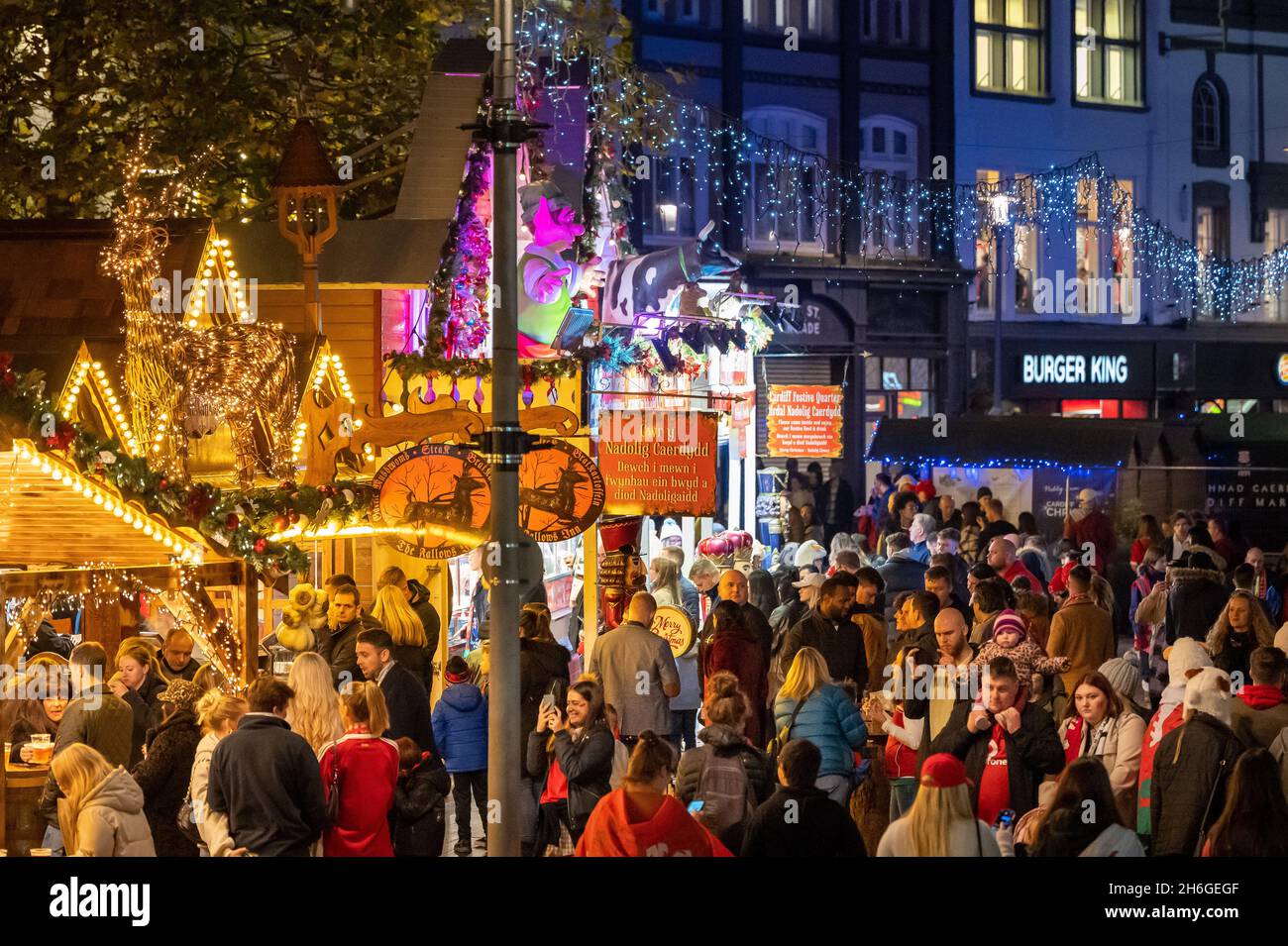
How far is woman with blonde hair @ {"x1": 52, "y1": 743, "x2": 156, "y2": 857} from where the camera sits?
8.88m

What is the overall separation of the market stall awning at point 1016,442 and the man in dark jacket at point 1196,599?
9.92 metres

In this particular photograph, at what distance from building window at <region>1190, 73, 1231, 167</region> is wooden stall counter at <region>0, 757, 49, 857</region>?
35688mm

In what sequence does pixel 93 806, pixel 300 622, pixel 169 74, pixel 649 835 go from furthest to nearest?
pixel 169 74
pixel 300 622
pixel 93 806
pixel 649 835

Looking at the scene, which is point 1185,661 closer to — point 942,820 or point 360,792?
point 942,820

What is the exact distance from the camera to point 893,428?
98.1 feet

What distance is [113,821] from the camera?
8.96m

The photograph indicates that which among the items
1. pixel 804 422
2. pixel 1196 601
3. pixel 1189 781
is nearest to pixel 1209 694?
pixel 1189 781

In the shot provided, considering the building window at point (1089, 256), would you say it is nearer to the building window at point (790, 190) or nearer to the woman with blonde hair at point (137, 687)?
the building window at point (790, 190)

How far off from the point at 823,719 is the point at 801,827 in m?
2.69

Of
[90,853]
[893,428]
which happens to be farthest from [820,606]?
[893,428]

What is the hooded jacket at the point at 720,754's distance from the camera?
31.6 ft

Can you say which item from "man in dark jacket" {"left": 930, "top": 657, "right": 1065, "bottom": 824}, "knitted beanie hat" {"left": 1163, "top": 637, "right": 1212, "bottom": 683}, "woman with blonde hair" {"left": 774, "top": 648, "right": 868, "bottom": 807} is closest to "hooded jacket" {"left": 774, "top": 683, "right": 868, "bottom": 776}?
"woman with blonde hair" {"left": 774, "top": 648, "right": 868, "bottom": 807}

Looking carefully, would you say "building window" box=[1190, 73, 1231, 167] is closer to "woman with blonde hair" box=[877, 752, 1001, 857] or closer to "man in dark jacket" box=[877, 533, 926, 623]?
"man in dark jacket" box=[877, 533, 926, 623]

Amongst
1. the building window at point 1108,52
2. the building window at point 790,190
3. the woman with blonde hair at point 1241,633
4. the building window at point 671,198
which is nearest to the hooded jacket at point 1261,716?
the woman with blonde hair at point 1241,633
